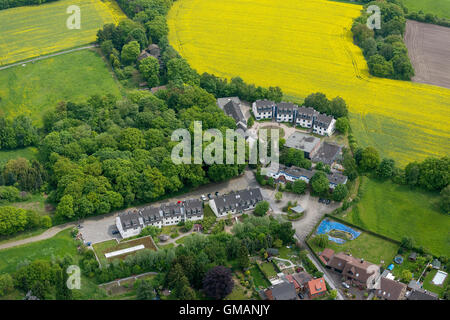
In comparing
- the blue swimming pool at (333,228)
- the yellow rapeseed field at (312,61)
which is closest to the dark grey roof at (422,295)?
the blue swimming pool at (333,228)

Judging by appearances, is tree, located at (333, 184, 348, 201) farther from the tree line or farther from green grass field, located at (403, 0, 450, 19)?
green grass field, located at (403, 0, 450, 19)

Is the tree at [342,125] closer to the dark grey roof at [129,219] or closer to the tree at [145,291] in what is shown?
the dark grey roof at [129,219]

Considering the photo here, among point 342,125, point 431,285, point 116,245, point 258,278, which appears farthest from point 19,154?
point 431,285

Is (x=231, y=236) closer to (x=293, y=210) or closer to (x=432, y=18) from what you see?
(x=293, y=210)

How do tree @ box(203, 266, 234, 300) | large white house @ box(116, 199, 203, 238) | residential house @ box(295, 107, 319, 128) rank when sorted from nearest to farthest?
tree @ box(203, 266, 234, 300) < large white house @ box(116, 199, 203, 238) < residential house @ box(295, 107, 319, 128)

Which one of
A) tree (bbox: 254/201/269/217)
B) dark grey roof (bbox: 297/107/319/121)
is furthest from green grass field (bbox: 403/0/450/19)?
tree (bbox: 254/201/269/217)

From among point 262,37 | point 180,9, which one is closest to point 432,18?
point 262,37
